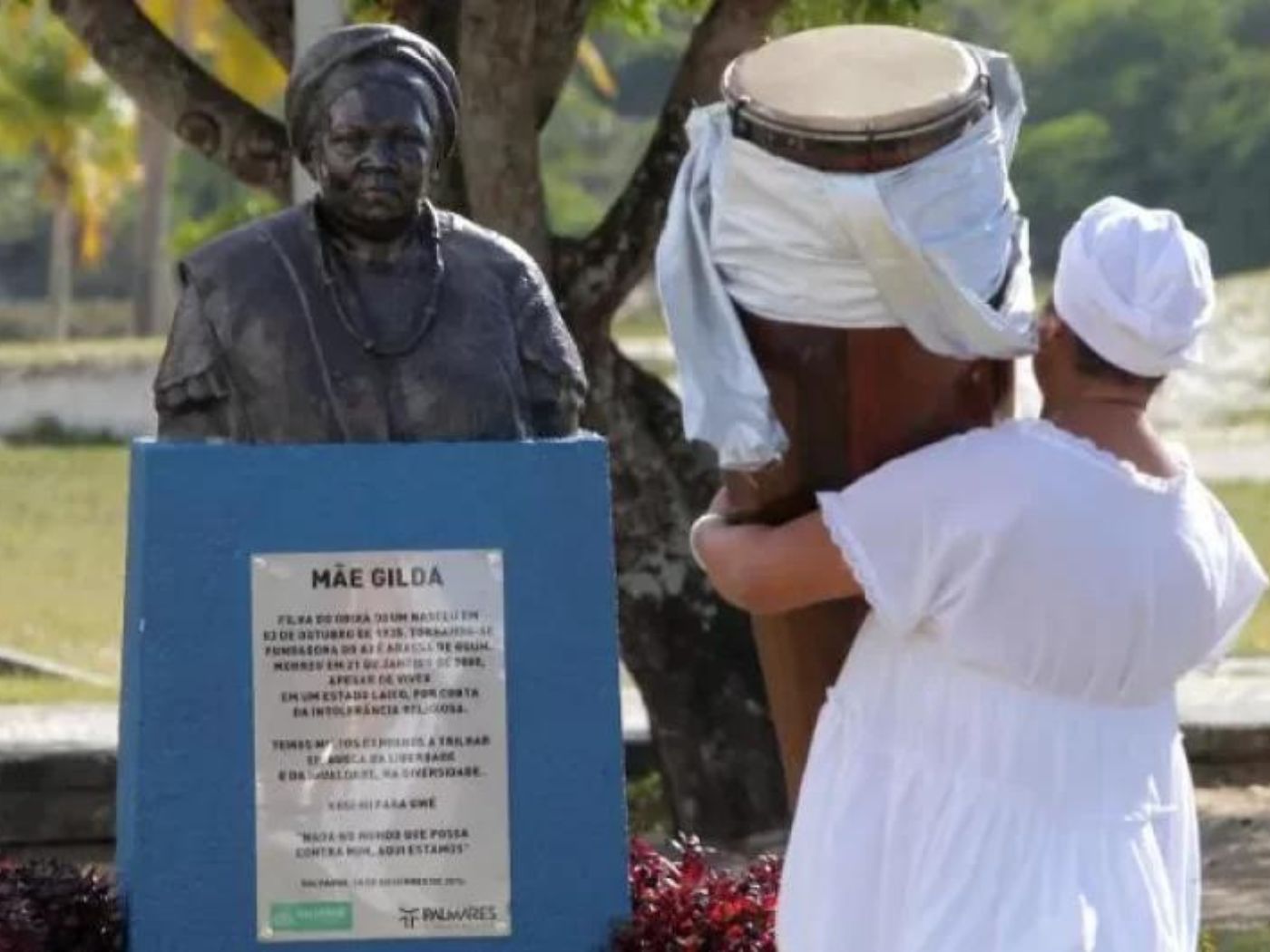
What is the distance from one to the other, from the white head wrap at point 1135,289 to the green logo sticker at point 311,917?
200 cm

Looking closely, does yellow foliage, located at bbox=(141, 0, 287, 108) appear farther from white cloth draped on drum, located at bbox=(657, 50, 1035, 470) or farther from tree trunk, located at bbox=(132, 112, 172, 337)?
white cloth draped on drum, located at bbox=(657, 50, 1035, 470)

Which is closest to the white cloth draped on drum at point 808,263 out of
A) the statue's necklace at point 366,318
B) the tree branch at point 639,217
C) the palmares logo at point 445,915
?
the statue's necklace at point 366,318

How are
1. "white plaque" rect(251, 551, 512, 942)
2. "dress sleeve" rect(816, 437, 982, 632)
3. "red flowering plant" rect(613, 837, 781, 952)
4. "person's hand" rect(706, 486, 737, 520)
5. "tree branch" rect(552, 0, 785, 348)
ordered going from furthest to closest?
"tree branch" rect(552, 0, 785, 348), "red flowering plant" rect(613, 837, 781, 952), "white plaque" rect(251, 551, 512, 942), "person's hand" rect(706, 486, 737, 520), "dress sleeve" rect(816, 437, 982, 632)

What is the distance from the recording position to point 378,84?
558 centimetres

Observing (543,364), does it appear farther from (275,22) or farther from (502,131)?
(275,22)

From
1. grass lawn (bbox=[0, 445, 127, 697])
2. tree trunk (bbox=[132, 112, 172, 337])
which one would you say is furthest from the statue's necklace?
tree trunk (bbox=[132, 112, 172, 337])

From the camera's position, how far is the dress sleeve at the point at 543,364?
5812 mm

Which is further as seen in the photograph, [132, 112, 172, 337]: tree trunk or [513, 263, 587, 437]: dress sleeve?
[132, 112, 172, 337]: tree trunk

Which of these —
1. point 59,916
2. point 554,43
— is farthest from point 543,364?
point 554,43

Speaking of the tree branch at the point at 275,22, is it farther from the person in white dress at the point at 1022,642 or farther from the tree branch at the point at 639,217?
the person in white dress at the point at 1022,642

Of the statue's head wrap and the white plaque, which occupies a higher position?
the statue's head wrap

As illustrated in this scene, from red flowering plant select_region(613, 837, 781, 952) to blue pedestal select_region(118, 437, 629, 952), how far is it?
0.54ft

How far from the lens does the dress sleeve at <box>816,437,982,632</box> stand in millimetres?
3936

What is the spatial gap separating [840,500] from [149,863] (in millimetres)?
2050
